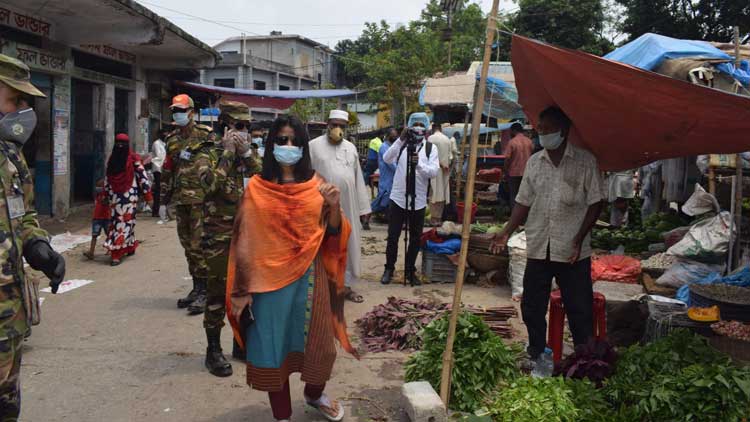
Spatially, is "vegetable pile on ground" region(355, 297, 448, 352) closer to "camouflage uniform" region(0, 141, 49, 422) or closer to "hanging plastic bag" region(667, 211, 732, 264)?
"hanging plastic bag" region(667, 211, 732, 264)

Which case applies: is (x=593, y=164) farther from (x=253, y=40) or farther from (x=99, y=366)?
(x=253, y=40)

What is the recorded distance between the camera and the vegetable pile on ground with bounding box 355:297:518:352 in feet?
17.0

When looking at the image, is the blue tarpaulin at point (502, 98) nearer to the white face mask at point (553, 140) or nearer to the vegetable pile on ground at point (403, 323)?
the vegetable pile on ground at point (403, 323)

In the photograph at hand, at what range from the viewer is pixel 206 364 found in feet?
Answer: 15.1

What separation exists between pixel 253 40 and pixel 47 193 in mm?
42923

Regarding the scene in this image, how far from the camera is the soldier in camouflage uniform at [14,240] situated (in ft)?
8.32

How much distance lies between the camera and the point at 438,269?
764cm

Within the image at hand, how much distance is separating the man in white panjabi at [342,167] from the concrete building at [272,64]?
1334 inches

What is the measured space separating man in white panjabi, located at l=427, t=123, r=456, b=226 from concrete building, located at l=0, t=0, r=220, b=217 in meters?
5.53

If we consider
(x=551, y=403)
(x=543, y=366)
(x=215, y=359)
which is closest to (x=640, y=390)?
(x=551, y=403)

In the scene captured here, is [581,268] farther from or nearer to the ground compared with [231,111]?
nearer to the ground

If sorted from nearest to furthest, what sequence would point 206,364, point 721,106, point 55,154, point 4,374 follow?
point 4,374 < point 721,106 < point 206,364 < point 55,154

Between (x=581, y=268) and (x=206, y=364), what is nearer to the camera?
(x=581, y=268)

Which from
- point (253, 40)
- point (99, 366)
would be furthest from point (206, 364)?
point (253, 40)
